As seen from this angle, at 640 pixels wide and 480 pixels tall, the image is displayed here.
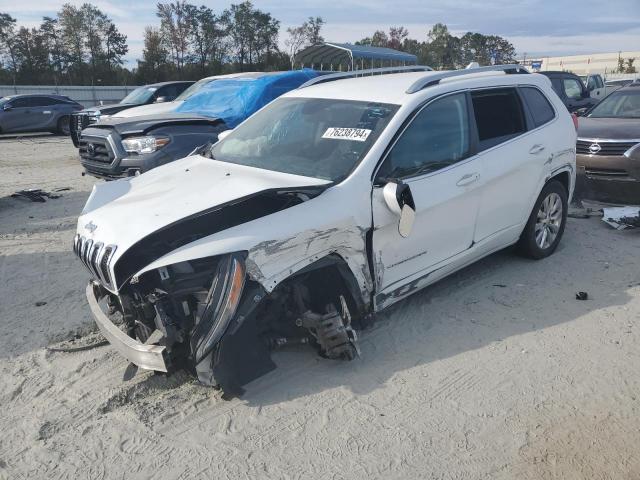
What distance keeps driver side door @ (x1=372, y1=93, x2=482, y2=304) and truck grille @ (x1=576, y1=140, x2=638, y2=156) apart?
4138 mm

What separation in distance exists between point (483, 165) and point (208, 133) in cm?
464

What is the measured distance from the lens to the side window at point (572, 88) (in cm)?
1466

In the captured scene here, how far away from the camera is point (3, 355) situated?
12.9ft

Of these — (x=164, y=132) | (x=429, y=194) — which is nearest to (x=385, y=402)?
(x=429, y=194)

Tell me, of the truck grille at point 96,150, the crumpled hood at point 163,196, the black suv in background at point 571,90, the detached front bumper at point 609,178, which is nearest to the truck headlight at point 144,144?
the truck grille at point 96,150

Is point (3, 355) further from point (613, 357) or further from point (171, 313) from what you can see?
point (613, 357)

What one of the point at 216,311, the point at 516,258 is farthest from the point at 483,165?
the point at 216,311

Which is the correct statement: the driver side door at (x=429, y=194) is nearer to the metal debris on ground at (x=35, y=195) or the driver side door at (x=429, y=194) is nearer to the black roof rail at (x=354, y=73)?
the black roof rail at (x=354, y=73)

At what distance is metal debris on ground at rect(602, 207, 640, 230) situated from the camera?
6.61m

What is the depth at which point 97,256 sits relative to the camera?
331 centimetres

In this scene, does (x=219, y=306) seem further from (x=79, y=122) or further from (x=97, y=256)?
(x=79, y=122)

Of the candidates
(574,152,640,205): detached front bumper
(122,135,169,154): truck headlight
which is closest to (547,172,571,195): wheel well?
(574,152,640,205): detached front bumper

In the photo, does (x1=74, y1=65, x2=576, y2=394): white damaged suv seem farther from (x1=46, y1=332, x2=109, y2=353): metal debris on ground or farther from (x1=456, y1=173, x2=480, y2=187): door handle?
(x1=46, y1=332, x2=109, y2=353): metal debris on ground

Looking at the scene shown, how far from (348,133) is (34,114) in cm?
1913
